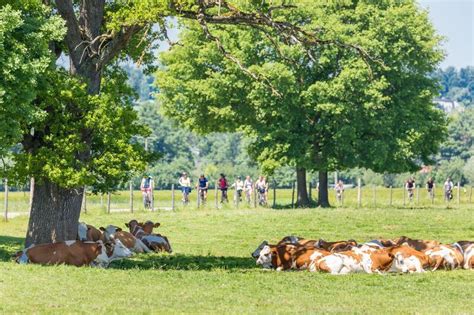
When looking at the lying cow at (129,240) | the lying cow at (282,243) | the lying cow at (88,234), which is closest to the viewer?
the lying cow at (282,243)

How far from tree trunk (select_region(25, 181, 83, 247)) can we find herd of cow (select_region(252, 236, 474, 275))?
4.31 meters

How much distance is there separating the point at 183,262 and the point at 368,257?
4.70m

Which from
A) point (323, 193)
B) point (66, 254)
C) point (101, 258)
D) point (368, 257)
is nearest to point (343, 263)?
point (368, 257)

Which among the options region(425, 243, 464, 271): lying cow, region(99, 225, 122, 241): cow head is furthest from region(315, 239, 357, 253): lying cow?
region(99, 225, 122, 241): cow head

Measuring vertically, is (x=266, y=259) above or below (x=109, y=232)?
below

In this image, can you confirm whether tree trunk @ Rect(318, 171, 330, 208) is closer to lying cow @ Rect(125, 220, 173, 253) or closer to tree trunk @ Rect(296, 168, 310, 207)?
tree trunk @ Rect(296, 168, 310, 207)

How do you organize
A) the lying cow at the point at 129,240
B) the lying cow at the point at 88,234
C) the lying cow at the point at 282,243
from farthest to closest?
the lying cow at the point at 129,240, the lying cow at the point at 88,234, the lying cow at the point at 282,243

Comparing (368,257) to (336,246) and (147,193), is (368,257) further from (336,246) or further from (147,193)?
(147,193)

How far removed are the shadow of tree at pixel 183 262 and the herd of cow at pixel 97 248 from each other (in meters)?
0.38

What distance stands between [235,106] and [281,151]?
11.7 ft

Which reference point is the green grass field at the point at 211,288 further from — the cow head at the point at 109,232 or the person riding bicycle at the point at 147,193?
the person riding bicycle at the point at 147,193

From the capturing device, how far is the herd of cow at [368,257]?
74.1ft

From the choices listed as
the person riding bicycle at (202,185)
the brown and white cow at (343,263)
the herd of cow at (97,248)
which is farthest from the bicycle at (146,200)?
the brown and white cow at (343,263)

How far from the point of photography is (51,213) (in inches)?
982
